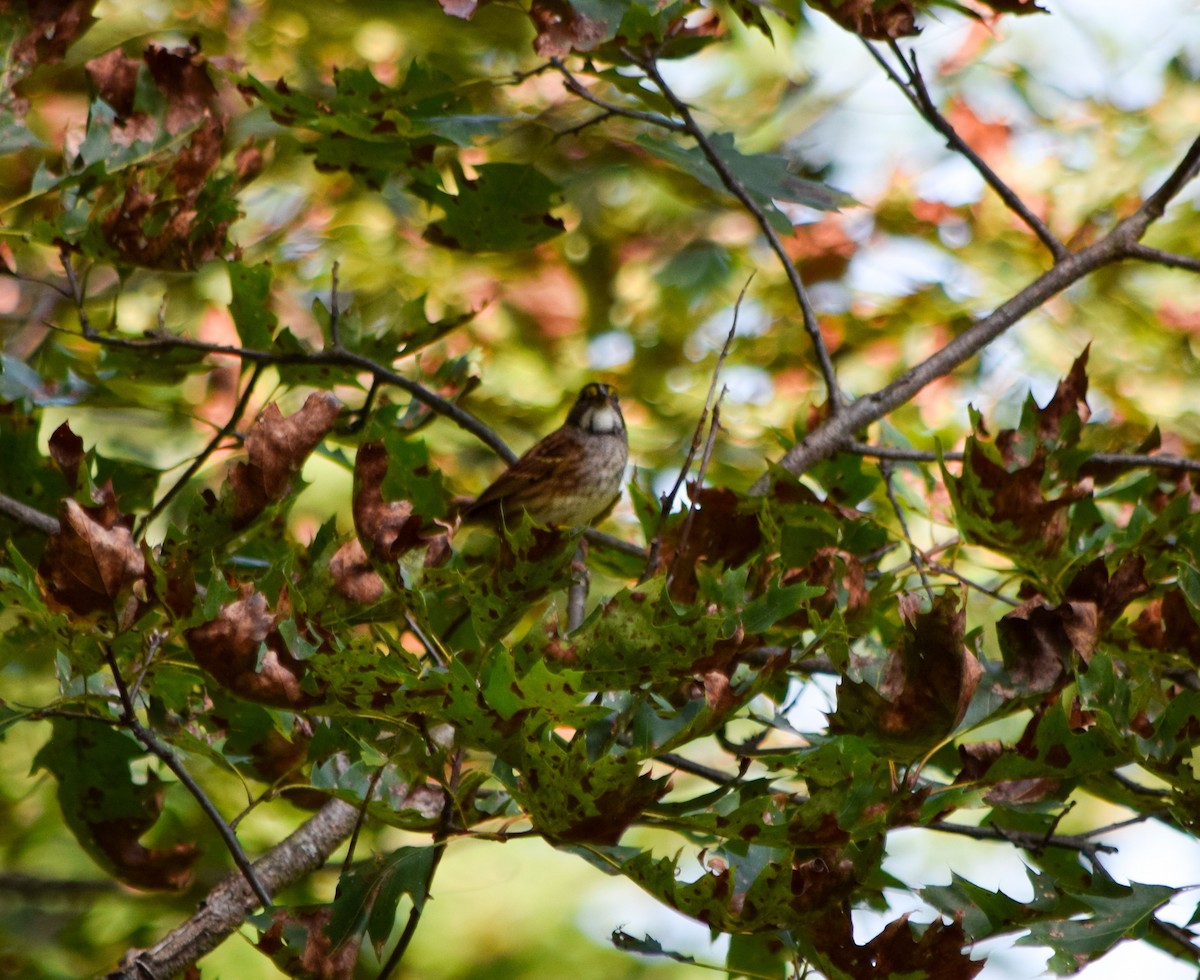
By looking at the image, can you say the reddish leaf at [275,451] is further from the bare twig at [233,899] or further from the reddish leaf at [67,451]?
the bare twig at [233,899]

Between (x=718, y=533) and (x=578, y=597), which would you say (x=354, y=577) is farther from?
(x=578, y=597)

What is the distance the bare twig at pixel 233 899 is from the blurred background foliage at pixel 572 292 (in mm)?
1047

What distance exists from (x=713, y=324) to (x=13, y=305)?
8.72ft

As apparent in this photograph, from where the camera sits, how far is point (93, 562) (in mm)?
1515

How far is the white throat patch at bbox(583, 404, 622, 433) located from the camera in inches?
170

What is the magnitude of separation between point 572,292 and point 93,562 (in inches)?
168

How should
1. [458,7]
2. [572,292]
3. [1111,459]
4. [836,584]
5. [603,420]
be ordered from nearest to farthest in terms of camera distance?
[836,584] → [458,7] → [1111,459] → [603,420] → [572,292]

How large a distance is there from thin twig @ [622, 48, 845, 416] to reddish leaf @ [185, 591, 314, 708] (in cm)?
126

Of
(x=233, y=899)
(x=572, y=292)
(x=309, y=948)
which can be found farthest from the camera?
(x=572, y=292)

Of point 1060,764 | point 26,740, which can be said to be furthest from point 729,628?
point 26,740

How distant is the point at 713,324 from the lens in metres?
5.47

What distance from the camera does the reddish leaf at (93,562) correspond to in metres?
1.51

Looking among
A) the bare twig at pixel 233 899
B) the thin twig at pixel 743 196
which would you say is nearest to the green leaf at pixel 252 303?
the thin twig at pixel 743 196

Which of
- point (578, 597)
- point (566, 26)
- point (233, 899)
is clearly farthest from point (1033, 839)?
point (566, 26)
